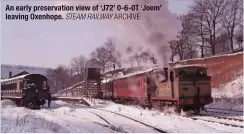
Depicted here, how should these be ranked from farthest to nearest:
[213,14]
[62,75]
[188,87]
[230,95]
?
[230,95], [213,14], [62,75], [188,87]

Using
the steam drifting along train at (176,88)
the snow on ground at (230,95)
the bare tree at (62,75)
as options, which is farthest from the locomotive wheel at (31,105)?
the snow on ground at (230,95)

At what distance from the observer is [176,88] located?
1563cm

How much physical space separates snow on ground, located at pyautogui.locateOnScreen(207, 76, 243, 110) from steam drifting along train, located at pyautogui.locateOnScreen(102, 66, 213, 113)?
3577 millimetres

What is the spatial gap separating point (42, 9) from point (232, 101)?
14064 millimetres

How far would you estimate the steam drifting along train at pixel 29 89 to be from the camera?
72.4ft

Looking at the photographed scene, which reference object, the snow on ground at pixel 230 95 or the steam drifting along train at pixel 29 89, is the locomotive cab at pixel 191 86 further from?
the steam drifting along train at pixel 29 89

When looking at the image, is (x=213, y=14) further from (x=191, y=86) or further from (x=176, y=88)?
(x=176, y=88)

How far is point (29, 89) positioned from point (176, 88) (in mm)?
10819

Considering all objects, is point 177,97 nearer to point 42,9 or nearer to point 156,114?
point 156,114

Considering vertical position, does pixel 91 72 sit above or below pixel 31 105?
above

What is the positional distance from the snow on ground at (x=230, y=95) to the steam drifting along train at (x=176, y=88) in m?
3.58

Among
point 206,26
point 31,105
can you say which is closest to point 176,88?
point 206,26

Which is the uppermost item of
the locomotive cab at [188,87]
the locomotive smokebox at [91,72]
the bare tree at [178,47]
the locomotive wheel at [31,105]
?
the bare tree at [178,47]

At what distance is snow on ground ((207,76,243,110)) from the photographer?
1992cm
